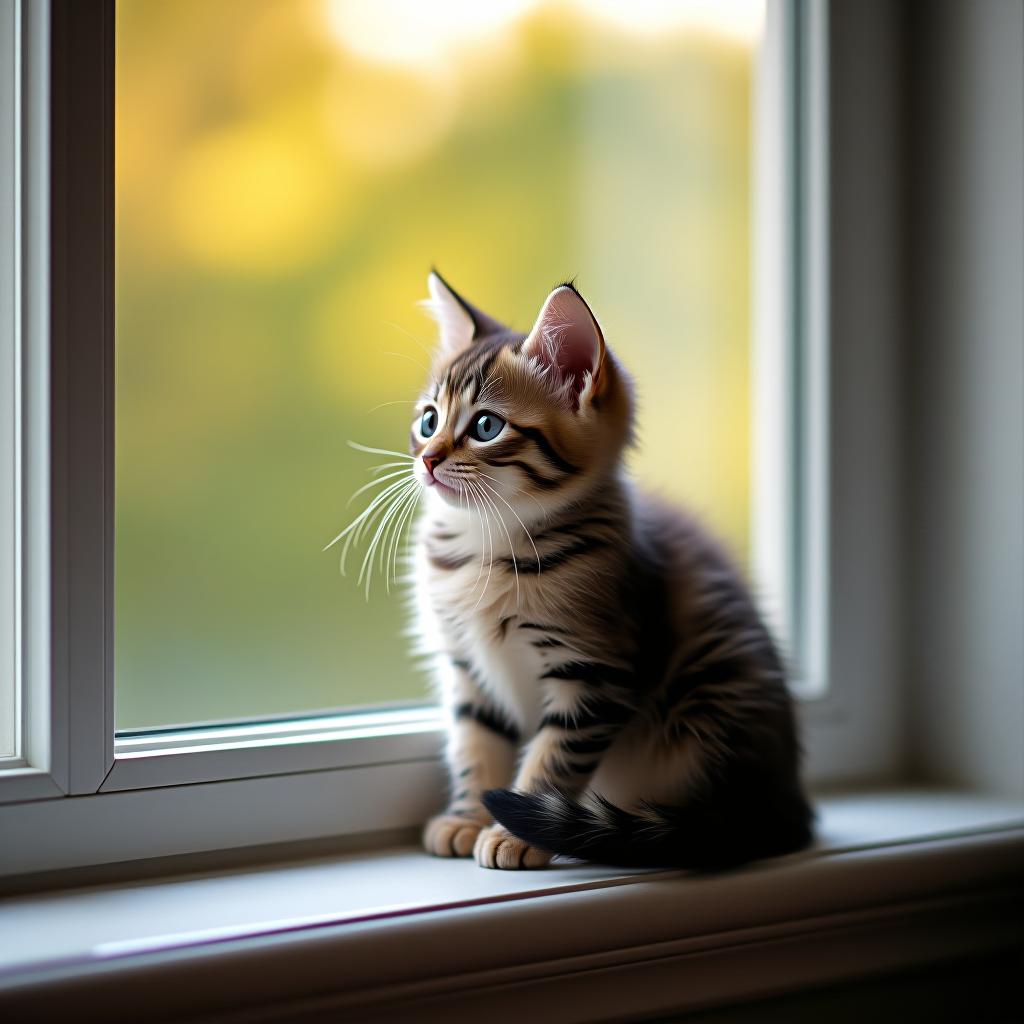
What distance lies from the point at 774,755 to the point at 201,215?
0.81m

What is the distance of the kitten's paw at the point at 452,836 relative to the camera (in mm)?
1004

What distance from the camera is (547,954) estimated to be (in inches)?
34.6

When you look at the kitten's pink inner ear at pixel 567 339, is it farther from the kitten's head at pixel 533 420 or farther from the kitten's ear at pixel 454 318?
the kitten's ear at pixel 454 318

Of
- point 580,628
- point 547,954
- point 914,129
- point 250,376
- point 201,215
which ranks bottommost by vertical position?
point 547,954

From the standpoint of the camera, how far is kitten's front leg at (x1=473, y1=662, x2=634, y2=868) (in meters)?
0.96

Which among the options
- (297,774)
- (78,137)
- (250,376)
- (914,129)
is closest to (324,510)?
(250,376)

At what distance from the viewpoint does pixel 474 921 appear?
33.5 inches

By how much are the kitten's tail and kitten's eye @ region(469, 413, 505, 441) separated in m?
0.32

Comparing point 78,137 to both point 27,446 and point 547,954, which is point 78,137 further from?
point 547,954

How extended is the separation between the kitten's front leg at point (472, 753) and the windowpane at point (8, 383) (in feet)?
1.34

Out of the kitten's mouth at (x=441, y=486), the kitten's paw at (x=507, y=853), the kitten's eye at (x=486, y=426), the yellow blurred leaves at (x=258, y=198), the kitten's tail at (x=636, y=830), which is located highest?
the yellow blurred leaves at (x=258, y=198)

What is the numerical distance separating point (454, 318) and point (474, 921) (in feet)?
1.91

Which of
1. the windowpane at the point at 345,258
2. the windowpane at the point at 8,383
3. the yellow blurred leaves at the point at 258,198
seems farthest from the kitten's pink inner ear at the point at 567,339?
the windowpane at the point at 8,383

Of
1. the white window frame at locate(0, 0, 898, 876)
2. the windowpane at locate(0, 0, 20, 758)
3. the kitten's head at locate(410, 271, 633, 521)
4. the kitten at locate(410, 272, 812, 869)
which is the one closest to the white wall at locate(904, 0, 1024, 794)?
the white window frame at locate(0, 0, 898, 876)
